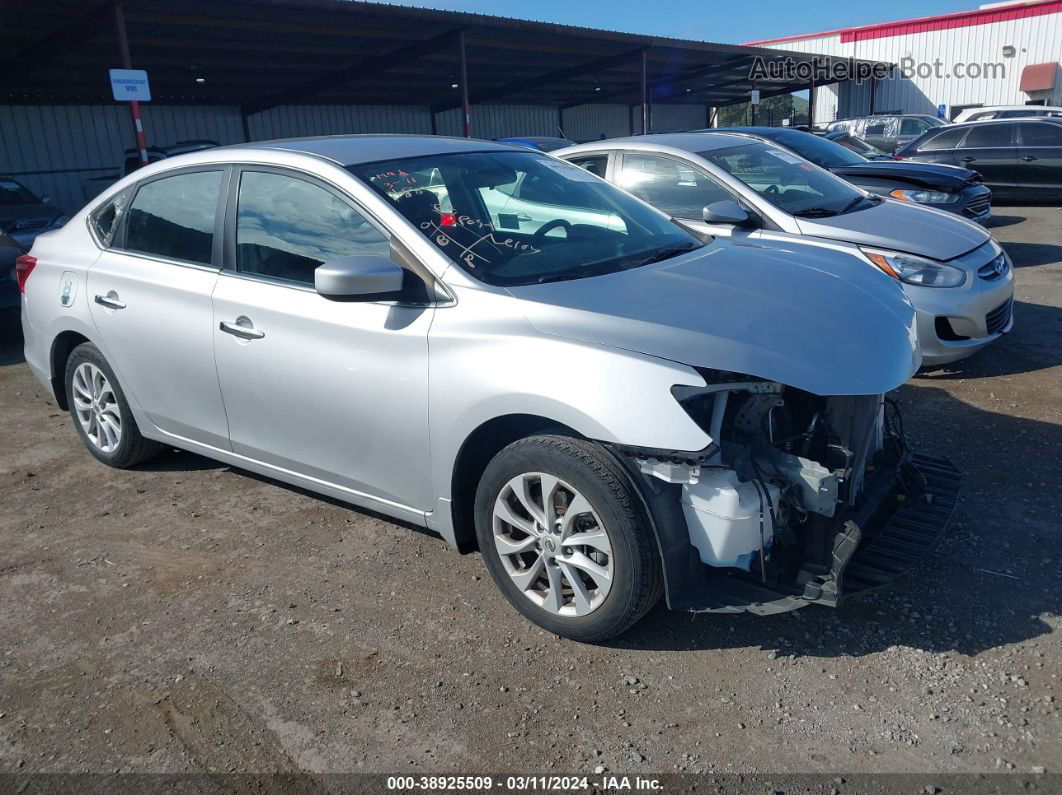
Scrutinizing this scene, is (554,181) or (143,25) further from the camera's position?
(143,25)

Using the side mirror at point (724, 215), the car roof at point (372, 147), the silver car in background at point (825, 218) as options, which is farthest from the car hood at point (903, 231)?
the car roof at point (372, 147)

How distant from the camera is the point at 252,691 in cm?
297

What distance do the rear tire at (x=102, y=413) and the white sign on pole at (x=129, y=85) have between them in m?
8.75

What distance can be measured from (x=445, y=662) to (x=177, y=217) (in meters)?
2.64

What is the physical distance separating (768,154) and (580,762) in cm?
564

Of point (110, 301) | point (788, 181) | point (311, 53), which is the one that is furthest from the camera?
point (311, 53)

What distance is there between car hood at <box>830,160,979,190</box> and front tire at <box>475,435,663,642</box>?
23.7 ft

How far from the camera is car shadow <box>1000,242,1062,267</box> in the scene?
1012 cm

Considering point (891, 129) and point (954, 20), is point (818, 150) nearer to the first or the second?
point (891, 129)

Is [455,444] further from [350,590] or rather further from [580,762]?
[580,762]

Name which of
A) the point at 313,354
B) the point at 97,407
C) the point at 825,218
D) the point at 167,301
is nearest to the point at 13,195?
the point at 97,407

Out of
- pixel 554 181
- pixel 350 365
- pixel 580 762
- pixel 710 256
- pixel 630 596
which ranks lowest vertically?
pixel 580 762

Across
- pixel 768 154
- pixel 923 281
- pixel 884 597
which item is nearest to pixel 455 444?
pixel 884 597

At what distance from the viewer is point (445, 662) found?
3.09 metres
